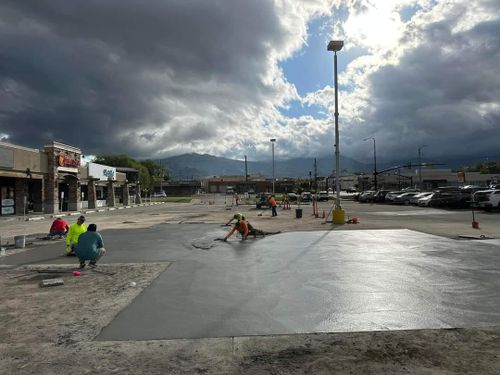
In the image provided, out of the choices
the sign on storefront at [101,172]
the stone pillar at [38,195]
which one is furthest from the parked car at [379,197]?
the stone pillar at [38,195]

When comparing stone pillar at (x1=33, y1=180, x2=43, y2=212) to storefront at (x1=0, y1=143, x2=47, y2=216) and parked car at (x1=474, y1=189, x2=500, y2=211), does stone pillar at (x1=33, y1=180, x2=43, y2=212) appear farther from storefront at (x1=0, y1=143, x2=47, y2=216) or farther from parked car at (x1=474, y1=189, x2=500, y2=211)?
parked car at (x1=474, y1=189, x2=500, y2=211)

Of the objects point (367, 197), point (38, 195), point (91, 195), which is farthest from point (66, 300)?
point (367, 197)

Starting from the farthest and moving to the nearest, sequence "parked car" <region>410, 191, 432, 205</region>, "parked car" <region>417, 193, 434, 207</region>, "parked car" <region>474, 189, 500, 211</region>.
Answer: "parked car" <region>410, 191, 432, 205</region> → "parked car" <region>417, 193, 434, 207</region> → "parked car" <region>474, 189, 500, 211</region>

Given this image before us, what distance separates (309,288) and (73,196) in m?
44.5

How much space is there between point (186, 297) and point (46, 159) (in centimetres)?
3942

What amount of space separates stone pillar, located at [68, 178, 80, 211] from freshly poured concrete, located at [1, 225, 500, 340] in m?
34.2

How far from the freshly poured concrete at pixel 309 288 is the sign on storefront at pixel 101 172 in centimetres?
4077

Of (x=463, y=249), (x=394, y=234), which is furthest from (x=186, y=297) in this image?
(x=394, y=234)

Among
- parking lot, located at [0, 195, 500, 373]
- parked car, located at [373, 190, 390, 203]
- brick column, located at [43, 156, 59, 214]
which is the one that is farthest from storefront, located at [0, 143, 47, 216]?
parked car, located at [373, 190, 390, 203]

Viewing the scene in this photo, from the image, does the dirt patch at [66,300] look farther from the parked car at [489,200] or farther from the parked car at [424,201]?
the parked car at [424,201]

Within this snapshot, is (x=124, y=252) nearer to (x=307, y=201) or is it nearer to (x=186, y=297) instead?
(x=186, y=297)

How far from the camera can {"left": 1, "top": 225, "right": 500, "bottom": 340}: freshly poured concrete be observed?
20.7ft

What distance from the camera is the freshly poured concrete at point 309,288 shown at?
632 centimetres

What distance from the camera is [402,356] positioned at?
505 cm
